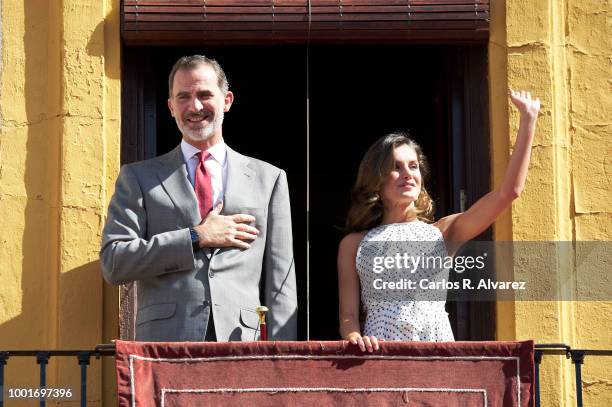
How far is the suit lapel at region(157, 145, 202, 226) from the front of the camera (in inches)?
255

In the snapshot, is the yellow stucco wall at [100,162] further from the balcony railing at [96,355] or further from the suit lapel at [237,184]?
the suit lapel at [237,184]

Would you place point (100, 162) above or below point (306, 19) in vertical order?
below

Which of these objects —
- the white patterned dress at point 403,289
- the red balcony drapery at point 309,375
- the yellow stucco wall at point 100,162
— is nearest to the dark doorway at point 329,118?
the yellow stucco wall at point 100,162

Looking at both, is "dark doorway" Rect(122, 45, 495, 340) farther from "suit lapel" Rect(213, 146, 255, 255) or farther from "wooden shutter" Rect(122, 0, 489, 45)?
"suit lapel" Rect(213, 146, 255, 255)

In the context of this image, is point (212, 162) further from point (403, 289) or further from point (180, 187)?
point (403, 289)

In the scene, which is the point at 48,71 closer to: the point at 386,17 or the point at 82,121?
the point at 82,121

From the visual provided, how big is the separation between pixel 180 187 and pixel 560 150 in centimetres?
188

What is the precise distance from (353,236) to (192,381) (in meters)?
0.91

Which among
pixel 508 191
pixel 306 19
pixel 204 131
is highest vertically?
pixel 306 19

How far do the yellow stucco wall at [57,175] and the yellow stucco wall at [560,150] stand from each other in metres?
1.79

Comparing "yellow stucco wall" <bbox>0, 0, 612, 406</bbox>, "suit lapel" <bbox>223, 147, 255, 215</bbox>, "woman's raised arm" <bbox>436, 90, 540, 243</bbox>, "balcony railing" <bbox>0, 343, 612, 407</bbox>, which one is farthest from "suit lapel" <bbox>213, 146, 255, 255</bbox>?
"yellow stucco wall" <bbox>0, 0, 612, 406</bbox>

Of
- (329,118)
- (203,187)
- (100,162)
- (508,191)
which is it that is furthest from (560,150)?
(329,118)

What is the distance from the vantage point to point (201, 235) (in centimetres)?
637

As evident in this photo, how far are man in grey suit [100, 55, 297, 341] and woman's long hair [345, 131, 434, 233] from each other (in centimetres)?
30
